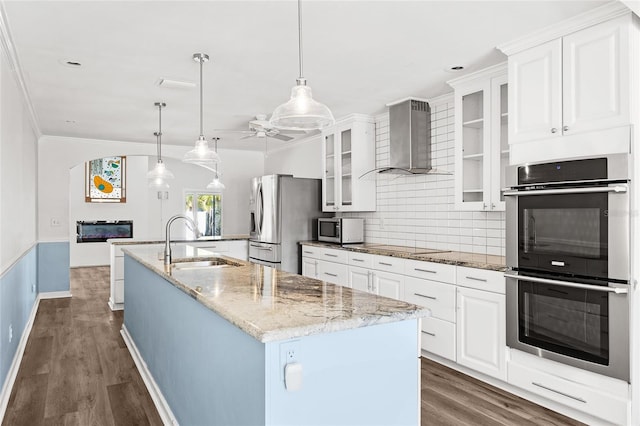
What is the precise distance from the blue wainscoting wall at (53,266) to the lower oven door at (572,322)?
6207 mm

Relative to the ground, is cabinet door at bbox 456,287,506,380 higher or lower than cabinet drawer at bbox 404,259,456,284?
lower

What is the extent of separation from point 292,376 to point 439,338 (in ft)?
8.03

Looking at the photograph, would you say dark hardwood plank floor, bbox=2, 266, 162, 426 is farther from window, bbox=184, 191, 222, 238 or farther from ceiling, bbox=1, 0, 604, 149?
window, bbox=184, 191, 222, 238

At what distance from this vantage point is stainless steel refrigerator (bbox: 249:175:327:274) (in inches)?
226

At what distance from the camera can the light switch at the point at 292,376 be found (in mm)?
1520

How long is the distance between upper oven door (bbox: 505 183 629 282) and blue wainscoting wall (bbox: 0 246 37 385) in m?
3.48

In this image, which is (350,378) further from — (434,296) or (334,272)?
(334,272)

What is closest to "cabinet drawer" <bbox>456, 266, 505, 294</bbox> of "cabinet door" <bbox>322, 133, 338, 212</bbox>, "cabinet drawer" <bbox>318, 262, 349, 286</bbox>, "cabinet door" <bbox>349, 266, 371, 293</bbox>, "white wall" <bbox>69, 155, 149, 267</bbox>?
"cabinet door" <bbox>349, 266, 371, 293</bbox>

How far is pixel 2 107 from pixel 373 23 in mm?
2570

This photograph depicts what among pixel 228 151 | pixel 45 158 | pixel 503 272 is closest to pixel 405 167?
pixel 503 272

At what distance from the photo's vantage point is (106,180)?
11766 mm

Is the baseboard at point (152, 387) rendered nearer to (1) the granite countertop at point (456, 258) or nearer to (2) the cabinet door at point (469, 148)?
(1) the granite countertop at point (456, 258)

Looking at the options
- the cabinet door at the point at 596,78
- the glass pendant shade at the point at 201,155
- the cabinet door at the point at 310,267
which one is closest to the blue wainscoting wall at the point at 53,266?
the cabinet door at the point at 310,267

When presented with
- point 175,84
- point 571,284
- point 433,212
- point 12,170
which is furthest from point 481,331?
point 12,170
